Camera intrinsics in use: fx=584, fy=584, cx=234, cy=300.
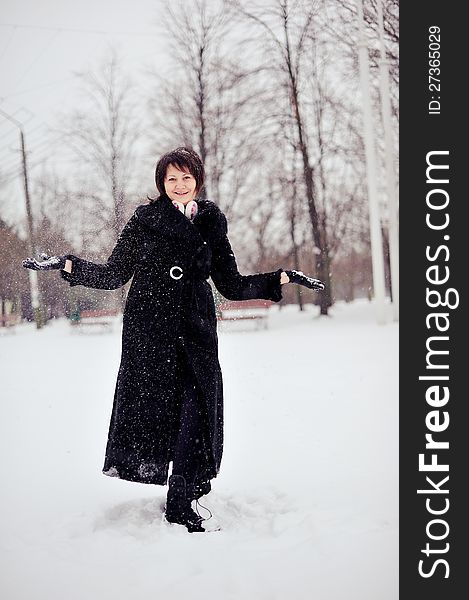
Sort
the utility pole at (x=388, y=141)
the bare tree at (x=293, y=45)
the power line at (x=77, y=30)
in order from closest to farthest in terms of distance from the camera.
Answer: the power line at (x=77, y=30)
the bare tree at (x=293, y=45)
the utility pole at (x=388, y=141)

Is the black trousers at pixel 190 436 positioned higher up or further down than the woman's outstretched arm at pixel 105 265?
further down

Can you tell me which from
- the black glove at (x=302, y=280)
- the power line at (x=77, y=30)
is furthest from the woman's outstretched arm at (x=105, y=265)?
the power line at (x=77, y=30)

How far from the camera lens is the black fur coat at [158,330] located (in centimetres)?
174

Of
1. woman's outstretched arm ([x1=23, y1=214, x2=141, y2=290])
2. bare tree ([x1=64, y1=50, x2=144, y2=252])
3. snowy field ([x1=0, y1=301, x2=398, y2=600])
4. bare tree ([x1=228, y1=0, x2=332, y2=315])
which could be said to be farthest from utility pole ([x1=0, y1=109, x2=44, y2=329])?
woman's outstretched arm ([x1=23, y1=214, x2=141, y2=290])

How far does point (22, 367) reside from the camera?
388 cm

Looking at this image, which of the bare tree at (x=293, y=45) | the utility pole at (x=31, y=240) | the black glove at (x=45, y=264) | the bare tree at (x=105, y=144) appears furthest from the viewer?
the utility pole at (x=31, y=240)

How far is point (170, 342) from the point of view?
5.74 feet

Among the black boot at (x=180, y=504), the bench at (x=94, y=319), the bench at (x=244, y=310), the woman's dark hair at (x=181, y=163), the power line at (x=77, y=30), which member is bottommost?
the black boot at (x=180, y=504)

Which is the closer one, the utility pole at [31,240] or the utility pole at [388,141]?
the utility pole at [31,240]

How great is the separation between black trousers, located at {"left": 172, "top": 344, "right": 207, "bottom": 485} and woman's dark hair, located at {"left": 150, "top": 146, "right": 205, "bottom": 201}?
1.78 feet

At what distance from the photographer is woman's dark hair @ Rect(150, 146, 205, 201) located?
174cm

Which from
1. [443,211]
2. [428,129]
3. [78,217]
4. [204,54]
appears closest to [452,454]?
[443,211]

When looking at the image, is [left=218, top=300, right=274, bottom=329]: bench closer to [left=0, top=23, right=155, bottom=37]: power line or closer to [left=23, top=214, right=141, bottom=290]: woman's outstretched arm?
[left=0, top=23, right=155, bottom=37]: power line

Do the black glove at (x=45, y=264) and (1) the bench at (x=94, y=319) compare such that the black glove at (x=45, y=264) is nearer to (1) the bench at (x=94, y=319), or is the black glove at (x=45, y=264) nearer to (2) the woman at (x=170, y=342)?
(2) the woman at (x=170, y=342)
